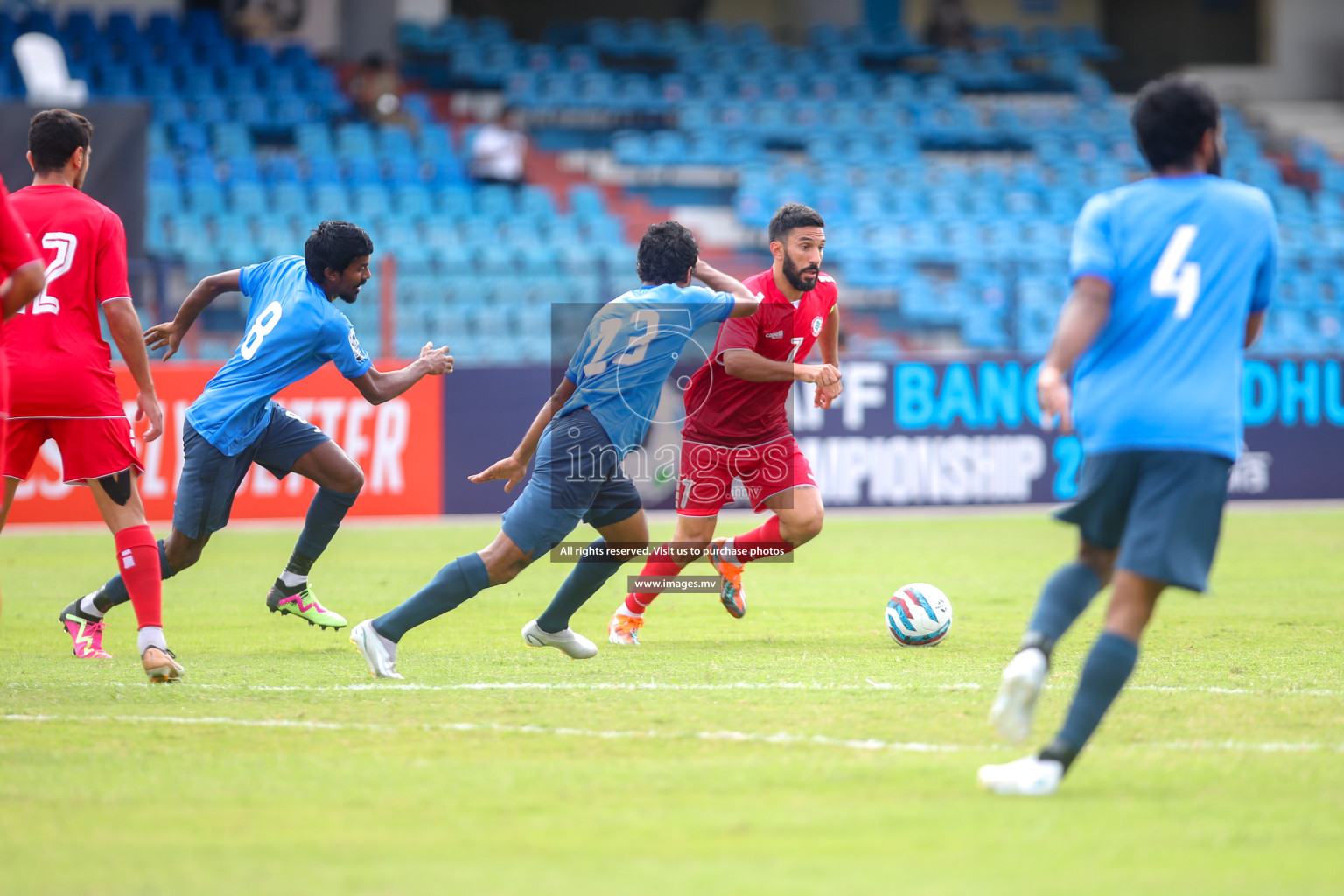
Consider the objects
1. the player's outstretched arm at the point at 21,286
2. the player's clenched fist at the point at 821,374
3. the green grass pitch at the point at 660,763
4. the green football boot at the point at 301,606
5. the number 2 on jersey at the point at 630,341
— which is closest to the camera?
the green grass pitch at the point at 660,763

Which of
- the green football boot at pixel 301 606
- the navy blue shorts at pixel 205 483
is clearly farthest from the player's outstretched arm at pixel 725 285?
the green football boot at pixel 301 606

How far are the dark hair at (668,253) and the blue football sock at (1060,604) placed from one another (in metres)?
2.54

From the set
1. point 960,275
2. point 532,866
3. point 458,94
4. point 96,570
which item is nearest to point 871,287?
point 960,275

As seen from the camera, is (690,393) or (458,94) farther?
(458,94)

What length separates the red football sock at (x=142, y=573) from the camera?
6.09m

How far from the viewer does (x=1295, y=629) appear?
791 centimetres

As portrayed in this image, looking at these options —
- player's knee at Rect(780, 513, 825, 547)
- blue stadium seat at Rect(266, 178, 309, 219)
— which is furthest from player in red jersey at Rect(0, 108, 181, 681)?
blue stadium seat at Rect(266, 178, 309, 219)

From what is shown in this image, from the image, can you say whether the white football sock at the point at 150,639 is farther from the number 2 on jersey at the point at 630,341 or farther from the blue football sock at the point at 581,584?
the number 2 on jersey at the point at 630,341

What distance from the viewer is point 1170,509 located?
4.11 m

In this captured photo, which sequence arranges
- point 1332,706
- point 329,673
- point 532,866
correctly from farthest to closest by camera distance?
1. point 329,673
2. point 1332,706
3. point 532,866

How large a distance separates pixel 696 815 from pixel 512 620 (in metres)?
4.51

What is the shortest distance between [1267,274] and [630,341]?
2913 mm

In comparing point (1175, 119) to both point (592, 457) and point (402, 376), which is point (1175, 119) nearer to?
point (592, 457)

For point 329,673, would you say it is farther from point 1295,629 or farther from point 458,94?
point 458,94
